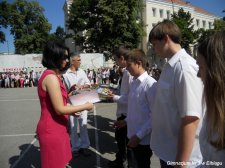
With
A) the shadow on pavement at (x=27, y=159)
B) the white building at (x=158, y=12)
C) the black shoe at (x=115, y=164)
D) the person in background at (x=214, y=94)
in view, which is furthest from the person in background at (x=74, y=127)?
the white building at (x=158, y=12)

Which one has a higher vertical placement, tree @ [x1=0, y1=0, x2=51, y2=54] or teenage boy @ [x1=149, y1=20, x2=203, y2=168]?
tree @ [x1=0, y1=0, x2=51, y2=54]

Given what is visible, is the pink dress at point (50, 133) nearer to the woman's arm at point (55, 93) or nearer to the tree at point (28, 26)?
the woman's arm at point (55, 93)

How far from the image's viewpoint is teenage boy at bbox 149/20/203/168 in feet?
6.14

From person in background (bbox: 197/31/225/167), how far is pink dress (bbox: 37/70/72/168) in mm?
1594

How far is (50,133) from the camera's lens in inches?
110

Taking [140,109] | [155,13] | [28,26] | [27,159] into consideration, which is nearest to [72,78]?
[27,159]

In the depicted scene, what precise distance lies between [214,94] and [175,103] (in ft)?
1.64

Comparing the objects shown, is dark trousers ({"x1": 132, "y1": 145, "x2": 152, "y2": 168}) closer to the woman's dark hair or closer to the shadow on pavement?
the woman's dark hair

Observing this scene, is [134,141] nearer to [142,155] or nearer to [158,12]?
[142,155]

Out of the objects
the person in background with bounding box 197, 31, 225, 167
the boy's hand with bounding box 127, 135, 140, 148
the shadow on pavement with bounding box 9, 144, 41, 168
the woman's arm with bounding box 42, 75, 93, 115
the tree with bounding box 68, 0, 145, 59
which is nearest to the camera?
the person in background with bounding box 197, 31, 225, 167

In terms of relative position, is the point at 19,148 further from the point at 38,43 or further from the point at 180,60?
the point at 38,43

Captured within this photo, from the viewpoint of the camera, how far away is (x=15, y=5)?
177 feet

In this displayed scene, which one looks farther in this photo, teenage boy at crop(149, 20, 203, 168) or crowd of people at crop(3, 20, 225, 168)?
teenage boy at crop(149, 20, 203, 168)

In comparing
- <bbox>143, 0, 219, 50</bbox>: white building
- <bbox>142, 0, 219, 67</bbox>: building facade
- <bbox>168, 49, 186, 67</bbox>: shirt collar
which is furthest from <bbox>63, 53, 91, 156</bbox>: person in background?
<bbox>143, 0, 219, 50</bbox>: white building
